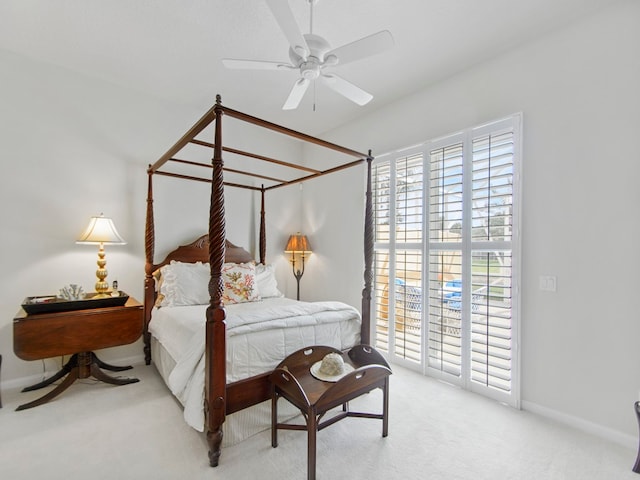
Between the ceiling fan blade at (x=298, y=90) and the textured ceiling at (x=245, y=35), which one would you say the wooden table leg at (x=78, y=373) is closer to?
the textured ceiling at (x=245, y=35)

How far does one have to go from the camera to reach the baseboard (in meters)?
1.90

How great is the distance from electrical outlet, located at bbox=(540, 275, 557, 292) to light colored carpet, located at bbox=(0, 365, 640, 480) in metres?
0.92

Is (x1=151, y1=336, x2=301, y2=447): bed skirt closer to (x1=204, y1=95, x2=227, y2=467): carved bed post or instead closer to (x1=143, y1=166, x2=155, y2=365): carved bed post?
(x1=204, y1=95, x2=227, y2=467): carved bed post

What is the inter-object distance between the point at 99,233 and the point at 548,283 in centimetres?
364

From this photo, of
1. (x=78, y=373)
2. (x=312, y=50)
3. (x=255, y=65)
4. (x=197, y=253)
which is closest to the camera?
(x=312, y=50)

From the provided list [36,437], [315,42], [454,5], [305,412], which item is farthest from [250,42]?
[36,437]

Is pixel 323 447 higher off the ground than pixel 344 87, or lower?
lower

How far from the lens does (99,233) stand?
2711mm

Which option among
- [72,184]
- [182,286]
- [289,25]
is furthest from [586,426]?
[72,184]

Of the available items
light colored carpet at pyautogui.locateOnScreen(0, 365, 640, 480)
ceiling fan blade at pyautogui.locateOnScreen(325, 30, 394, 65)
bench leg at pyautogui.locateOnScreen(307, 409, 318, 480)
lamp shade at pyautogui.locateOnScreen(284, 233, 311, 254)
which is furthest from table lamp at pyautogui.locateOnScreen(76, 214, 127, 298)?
ceiling fan blade at pyautogui.locateOnScreen(325, 30, 394, 65)

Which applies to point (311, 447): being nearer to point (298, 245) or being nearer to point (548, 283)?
point (548, 283)

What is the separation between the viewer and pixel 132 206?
3188 millimetres

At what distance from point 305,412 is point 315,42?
6.76 ft

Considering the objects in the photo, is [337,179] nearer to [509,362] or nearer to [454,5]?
[454,5]
